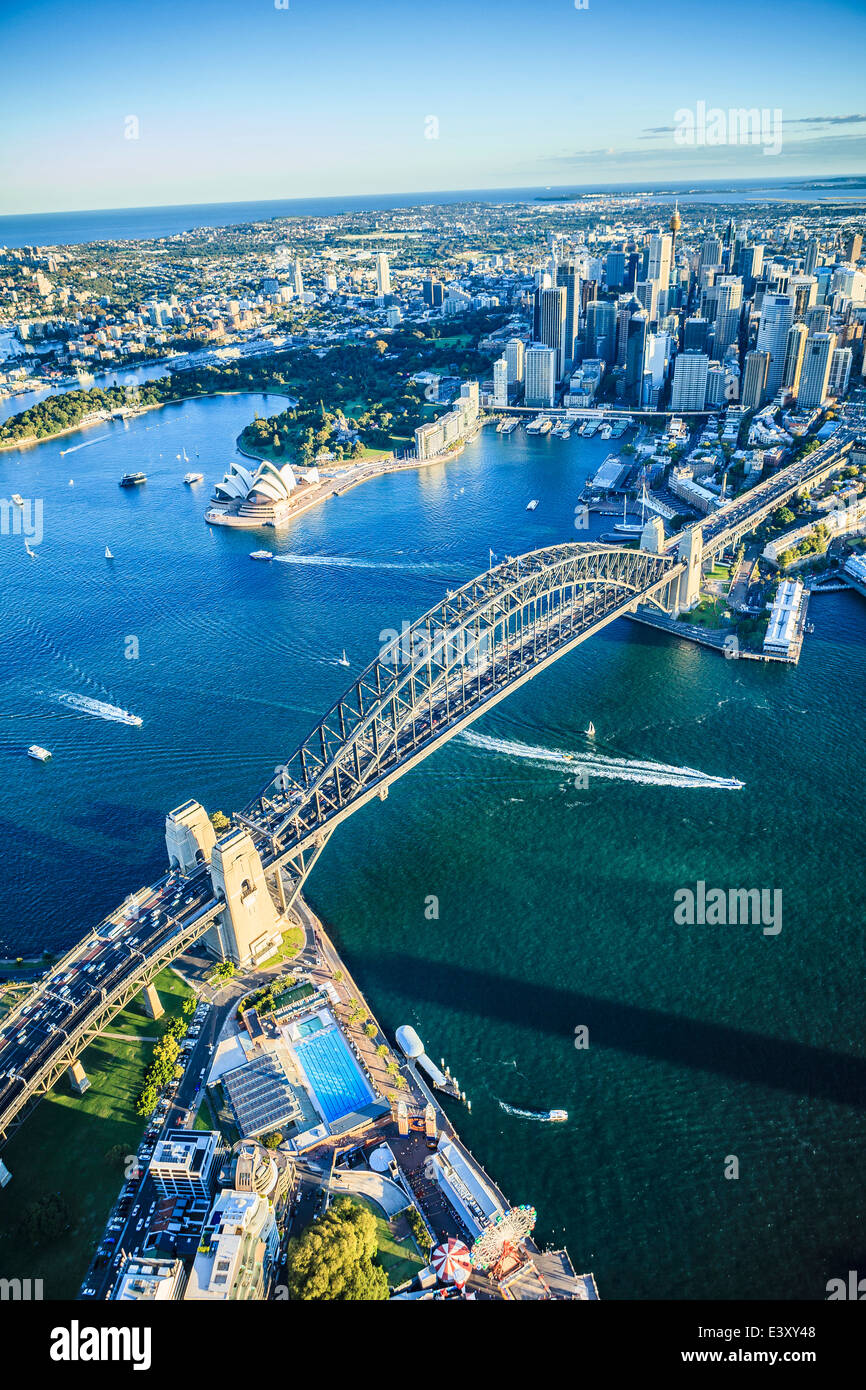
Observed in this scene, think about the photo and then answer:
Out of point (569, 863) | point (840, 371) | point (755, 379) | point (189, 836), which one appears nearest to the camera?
point (189, 836)

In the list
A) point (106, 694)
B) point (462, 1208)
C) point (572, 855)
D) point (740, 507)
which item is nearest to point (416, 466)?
point (740, 507)

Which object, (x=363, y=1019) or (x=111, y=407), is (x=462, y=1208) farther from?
(x=111, y=407)

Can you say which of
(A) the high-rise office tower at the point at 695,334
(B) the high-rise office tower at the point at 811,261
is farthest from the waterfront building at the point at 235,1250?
(B) the high-rise office tower at the point at 811,261

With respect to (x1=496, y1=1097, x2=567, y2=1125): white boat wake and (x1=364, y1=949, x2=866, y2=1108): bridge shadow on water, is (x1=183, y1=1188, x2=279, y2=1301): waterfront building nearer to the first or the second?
(x1=496, y1=1097, x2=567, y2=1125): white boat wake

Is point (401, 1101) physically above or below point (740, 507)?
below

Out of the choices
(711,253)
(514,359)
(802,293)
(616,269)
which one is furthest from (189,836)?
(616,269)

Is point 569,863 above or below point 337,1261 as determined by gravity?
above

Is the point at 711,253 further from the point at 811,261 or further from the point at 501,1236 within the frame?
the point at 501,1236

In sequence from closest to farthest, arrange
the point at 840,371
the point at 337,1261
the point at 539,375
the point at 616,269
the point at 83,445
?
1. the point at 337,1261
2. the point at 840,371
3. the point at 83,445
4. the point at 539,375
5. the point at 616,269
